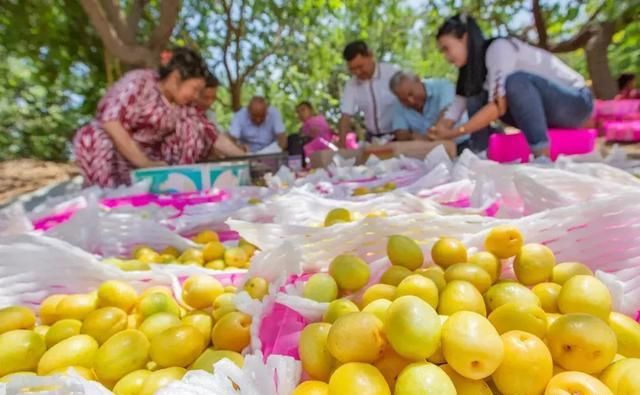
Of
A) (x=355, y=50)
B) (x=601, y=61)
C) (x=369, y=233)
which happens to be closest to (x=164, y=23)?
(x=355, y=50)

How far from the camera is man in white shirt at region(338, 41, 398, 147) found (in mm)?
4355

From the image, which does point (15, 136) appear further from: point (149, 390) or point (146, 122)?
point (149, 390)

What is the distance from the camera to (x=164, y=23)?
411 cm

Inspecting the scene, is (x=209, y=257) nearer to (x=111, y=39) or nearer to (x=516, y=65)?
(x=516, y=65)

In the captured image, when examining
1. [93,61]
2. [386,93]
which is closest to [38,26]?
[93,61]

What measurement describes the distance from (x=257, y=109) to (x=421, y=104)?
209 cm

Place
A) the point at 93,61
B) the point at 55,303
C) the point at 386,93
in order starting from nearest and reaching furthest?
1. the point at 55,303
2. the point at 386,93
3. the point at 93,61

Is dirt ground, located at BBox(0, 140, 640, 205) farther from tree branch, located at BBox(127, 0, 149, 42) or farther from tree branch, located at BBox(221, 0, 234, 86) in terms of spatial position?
tree branch, located at BBox(127, 0, 149, 42)

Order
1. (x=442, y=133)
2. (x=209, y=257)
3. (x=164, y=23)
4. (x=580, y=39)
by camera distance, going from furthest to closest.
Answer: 1. (x=580, y=39)
2. (x=164, y=23)
3. (x=442, y=133)
4. (x=209, y=257)

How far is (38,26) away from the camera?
16.6ft

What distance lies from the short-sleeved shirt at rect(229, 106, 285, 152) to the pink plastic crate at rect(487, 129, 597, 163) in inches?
136

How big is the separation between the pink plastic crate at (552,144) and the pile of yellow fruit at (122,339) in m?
2.05

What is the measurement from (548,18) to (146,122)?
4933 mm

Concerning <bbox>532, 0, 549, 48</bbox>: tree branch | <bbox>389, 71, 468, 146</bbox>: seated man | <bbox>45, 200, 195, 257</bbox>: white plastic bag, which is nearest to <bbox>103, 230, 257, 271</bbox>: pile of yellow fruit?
<bbox>45, 200, 195, 257</bbox>: white plastic bag
